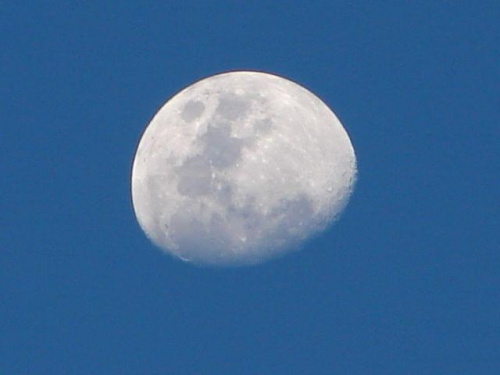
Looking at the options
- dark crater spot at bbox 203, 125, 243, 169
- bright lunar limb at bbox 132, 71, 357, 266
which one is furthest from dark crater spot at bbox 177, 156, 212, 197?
dark crater spot at bbox 203, 125, 243, 169

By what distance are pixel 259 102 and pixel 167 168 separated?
6.76 ft

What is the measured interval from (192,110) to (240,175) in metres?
1.83

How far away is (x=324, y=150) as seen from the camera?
79.8 ft

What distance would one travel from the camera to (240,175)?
77.0 ft

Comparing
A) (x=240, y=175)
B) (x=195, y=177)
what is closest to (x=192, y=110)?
(x=195, y=177)

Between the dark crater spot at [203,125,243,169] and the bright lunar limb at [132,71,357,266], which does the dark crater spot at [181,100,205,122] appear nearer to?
the bright lunar limb at [132,71,357,266]

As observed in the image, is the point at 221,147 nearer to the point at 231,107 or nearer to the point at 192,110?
the point at 231,107

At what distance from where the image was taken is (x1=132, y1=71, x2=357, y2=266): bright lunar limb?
2358cm

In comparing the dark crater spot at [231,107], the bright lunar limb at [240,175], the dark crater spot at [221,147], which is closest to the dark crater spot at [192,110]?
the bright lunar limb at [240,175]

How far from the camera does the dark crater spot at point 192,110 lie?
24.4 meters

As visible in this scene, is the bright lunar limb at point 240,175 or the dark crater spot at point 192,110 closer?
the bright lunar limb at point 240,175

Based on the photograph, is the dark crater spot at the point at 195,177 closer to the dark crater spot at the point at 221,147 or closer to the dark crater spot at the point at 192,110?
the dark crater spot at the point at 221,147

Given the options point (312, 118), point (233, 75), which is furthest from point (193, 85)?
point (312, 118)

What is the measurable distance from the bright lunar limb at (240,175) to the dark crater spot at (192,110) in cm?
2
